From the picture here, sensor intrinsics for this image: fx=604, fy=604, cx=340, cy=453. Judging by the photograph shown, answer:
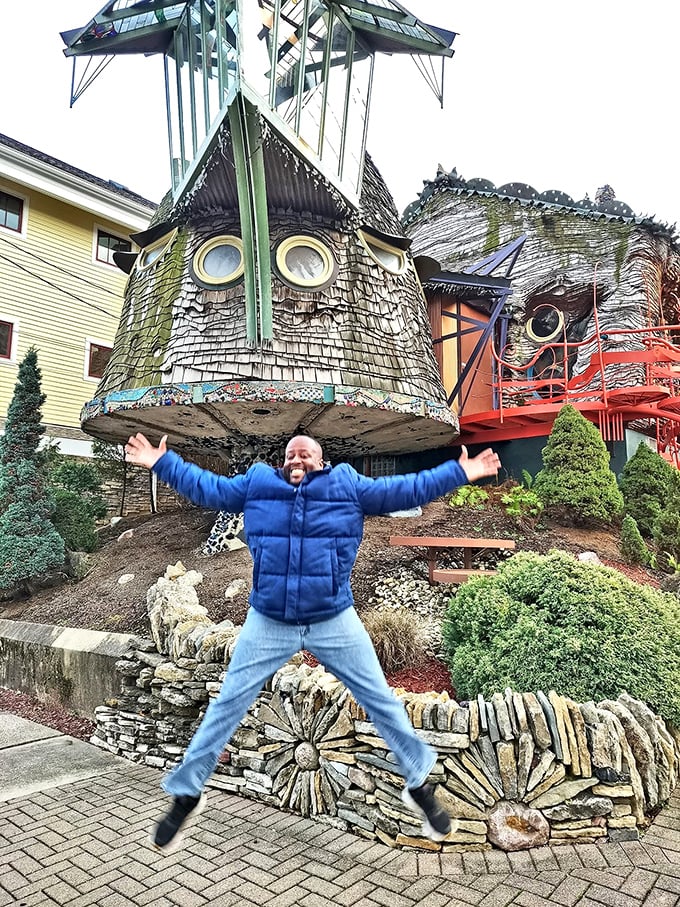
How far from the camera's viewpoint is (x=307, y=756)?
4586 mm

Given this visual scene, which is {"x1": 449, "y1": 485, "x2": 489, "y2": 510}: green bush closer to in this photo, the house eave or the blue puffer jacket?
the blue puffer jacket

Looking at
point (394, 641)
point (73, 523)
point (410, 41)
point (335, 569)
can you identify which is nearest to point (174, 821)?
point (335, 569)

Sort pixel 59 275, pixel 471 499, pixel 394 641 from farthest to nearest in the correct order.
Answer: pixel 59 275 < pixel 471 499 < pixel 394 641

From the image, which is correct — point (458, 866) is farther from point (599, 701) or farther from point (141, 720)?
point (141, 720)

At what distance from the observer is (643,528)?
9.54 m

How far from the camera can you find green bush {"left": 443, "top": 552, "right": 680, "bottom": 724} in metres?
4.59

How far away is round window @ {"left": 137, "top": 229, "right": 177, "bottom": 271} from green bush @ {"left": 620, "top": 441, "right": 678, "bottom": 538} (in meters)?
8.29

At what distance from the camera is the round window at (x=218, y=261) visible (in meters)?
8.81

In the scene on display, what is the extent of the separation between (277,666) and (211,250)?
24.3 feet

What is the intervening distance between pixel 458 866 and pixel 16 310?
56.7ft

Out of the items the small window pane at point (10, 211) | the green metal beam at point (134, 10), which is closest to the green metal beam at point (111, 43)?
the green metal beam at point (134, 10)

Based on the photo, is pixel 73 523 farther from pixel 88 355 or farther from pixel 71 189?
pixel 71 189

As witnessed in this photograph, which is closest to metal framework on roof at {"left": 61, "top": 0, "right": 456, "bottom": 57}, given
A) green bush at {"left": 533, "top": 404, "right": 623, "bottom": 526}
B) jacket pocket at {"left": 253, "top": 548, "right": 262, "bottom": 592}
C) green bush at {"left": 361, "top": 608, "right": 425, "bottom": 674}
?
green bush at {"left": 533, "top": 404, "right": 623, "bottom": 526}

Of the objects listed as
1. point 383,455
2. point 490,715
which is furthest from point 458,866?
point 383,455
